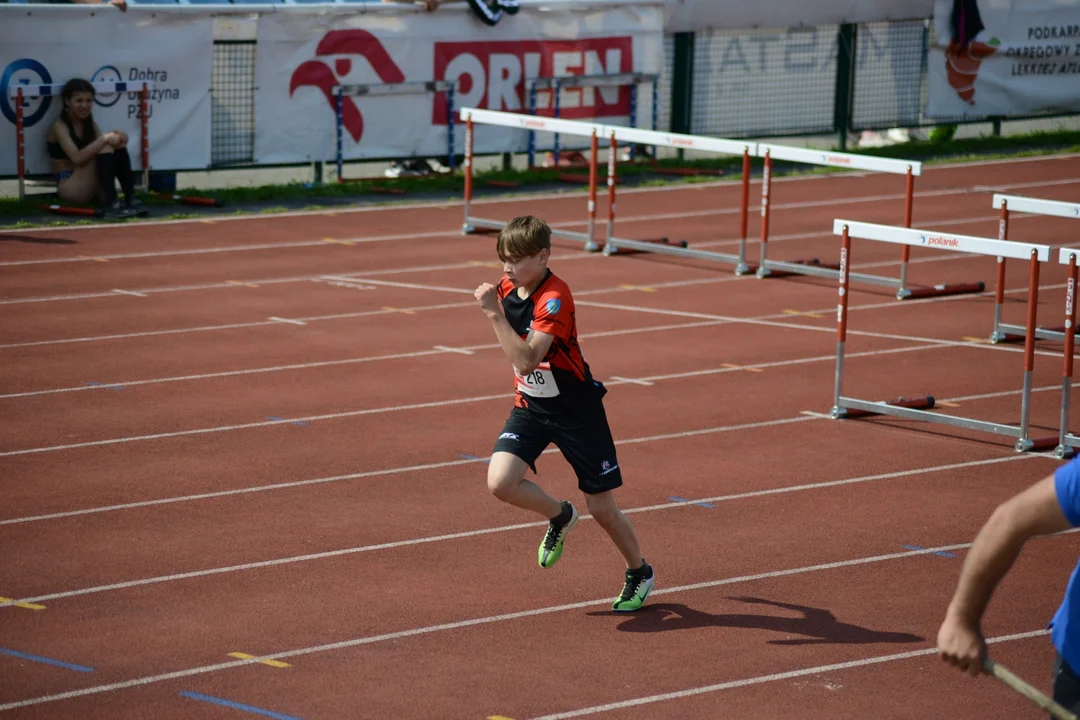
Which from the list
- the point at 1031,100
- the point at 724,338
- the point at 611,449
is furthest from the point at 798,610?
the point at 1031,100

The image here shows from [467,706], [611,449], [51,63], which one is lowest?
[467,706]

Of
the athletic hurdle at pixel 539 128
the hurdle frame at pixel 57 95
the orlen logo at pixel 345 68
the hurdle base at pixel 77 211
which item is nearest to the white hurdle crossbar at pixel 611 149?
the athletic hurdle at pixel 539 128

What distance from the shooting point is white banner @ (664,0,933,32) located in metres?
22.8

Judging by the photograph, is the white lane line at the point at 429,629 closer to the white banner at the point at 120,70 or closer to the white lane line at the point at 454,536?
the white lane line at the point at 454,536

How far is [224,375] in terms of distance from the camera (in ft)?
38.7

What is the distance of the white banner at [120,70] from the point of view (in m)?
17.6

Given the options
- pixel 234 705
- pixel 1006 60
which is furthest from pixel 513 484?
pixel 1006 60

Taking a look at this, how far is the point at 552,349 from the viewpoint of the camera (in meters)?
6.95

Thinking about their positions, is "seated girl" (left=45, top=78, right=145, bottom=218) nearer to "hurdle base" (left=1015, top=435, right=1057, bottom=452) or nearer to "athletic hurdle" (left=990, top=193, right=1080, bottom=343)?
"athletic hurdle" (left=990, top=193, right=1080, bottom=343)

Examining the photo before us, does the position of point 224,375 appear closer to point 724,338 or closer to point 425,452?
point 425,452

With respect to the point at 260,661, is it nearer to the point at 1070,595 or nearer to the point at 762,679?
the point at 762,679

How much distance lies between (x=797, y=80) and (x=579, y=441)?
1809 cm

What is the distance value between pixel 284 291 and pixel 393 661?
8426 mm

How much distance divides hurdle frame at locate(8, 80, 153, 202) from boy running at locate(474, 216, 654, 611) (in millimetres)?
11756
